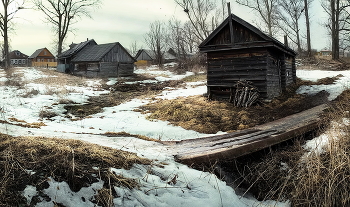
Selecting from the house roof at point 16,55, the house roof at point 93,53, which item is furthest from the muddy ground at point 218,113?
the house roof at point 16,55

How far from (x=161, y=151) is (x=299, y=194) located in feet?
7.91

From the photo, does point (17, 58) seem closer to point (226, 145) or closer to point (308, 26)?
point (308, 26)

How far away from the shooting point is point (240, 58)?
11609 millimetres

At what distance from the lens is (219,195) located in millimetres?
3160

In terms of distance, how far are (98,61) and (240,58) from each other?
1966 centimetres

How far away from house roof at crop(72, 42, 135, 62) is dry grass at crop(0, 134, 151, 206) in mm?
24986

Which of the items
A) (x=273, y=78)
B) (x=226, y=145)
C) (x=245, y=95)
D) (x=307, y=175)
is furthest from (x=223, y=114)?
(x=307, y=175)

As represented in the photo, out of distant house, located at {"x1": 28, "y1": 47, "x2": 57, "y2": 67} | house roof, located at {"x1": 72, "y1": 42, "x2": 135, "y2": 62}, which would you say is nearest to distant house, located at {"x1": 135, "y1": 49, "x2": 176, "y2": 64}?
distant house, located at {"x1": 28, "y1": 47, "x2": 57, "y2": 67}

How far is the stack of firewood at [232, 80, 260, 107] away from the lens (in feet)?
34.3

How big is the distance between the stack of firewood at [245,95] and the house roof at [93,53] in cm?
2004

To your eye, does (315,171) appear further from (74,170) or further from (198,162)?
(74,170)

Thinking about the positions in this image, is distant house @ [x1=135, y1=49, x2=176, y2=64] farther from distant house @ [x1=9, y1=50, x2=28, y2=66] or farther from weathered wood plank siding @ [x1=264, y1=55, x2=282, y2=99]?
weathered wood plank siding @ [x1=264, y1=55, x2=282, y2=99]

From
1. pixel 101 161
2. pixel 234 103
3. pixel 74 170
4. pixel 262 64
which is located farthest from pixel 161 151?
pixel 262 64

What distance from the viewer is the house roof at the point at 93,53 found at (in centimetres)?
2745
